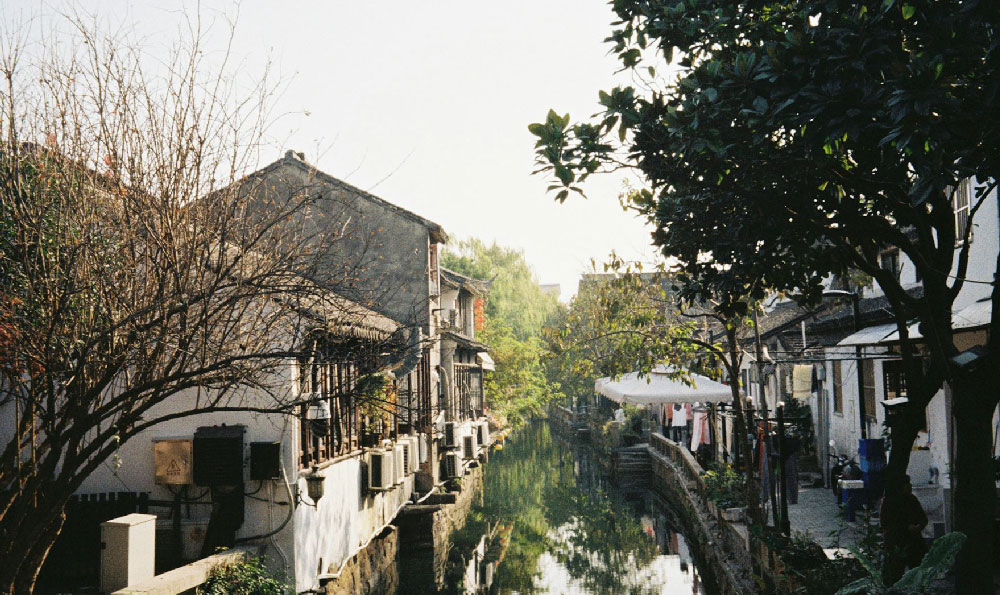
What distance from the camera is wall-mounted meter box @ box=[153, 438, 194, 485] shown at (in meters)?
10.3

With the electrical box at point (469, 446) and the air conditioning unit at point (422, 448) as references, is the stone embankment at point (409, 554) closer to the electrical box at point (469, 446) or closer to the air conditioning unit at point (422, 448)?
the air conditioning unit at point (422, 448)

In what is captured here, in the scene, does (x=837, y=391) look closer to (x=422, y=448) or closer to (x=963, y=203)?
(x=963, y=203)

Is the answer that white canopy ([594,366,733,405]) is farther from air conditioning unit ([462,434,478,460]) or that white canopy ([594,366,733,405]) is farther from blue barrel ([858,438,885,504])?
blue barrel ([858,438,885,504])

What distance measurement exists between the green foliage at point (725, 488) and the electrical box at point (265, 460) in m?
8.69

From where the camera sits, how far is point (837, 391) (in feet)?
67.6

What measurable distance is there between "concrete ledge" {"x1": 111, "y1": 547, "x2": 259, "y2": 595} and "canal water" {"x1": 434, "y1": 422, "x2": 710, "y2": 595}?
714cm

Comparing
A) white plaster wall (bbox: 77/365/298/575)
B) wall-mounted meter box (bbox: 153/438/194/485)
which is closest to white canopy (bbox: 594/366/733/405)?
white plaster wall (bbox: 77/365/298/575)

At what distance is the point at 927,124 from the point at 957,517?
314 centimetres

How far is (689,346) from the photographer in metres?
15.4

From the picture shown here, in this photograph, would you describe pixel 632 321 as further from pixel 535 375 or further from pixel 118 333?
pixel 535 375

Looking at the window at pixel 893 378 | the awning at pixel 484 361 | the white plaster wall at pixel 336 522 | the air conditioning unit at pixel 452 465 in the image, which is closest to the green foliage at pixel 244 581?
the white plaster wall at pixel 336 522

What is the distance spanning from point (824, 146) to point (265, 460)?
7.55 m

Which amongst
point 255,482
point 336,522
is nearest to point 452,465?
point 336,522

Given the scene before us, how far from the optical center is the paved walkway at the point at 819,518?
1246 cm
